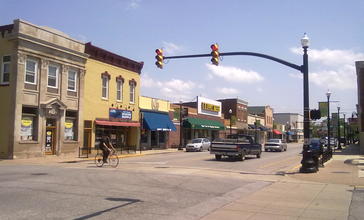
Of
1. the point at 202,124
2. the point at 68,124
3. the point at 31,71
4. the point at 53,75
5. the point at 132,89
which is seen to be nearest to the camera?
the point at 31,71

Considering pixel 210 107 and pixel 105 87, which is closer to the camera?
pixel 105 87

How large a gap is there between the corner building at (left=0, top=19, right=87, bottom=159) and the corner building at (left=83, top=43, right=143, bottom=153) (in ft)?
4.98

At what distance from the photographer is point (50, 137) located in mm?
29453

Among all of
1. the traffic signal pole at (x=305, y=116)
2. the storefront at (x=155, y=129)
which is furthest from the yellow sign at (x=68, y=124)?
the traffic signal pole at (x=305, y=116)

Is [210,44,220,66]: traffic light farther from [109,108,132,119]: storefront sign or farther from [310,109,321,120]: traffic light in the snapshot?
[109,108,132,119]: storefront sign

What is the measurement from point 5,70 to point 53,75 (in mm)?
3409

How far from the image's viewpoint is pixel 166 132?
4647 centimetres

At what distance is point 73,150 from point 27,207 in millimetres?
22692

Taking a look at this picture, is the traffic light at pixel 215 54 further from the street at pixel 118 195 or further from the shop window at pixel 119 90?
the shop window at pixel 119 90

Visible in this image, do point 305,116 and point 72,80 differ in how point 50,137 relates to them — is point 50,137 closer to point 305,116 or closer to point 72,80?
point 72,80

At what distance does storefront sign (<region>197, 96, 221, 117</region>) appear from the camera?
181 feet

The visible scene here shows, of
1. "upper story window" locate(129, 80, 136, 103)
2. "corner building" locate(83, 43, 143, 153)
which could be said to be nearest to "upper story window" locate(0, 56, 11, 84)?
"corner building" locate(83, 43, 143, 153)

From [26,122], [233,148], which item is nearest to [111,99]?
[26,122]

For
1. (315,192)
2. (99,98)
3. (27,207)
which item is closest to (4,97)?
(99,98)
